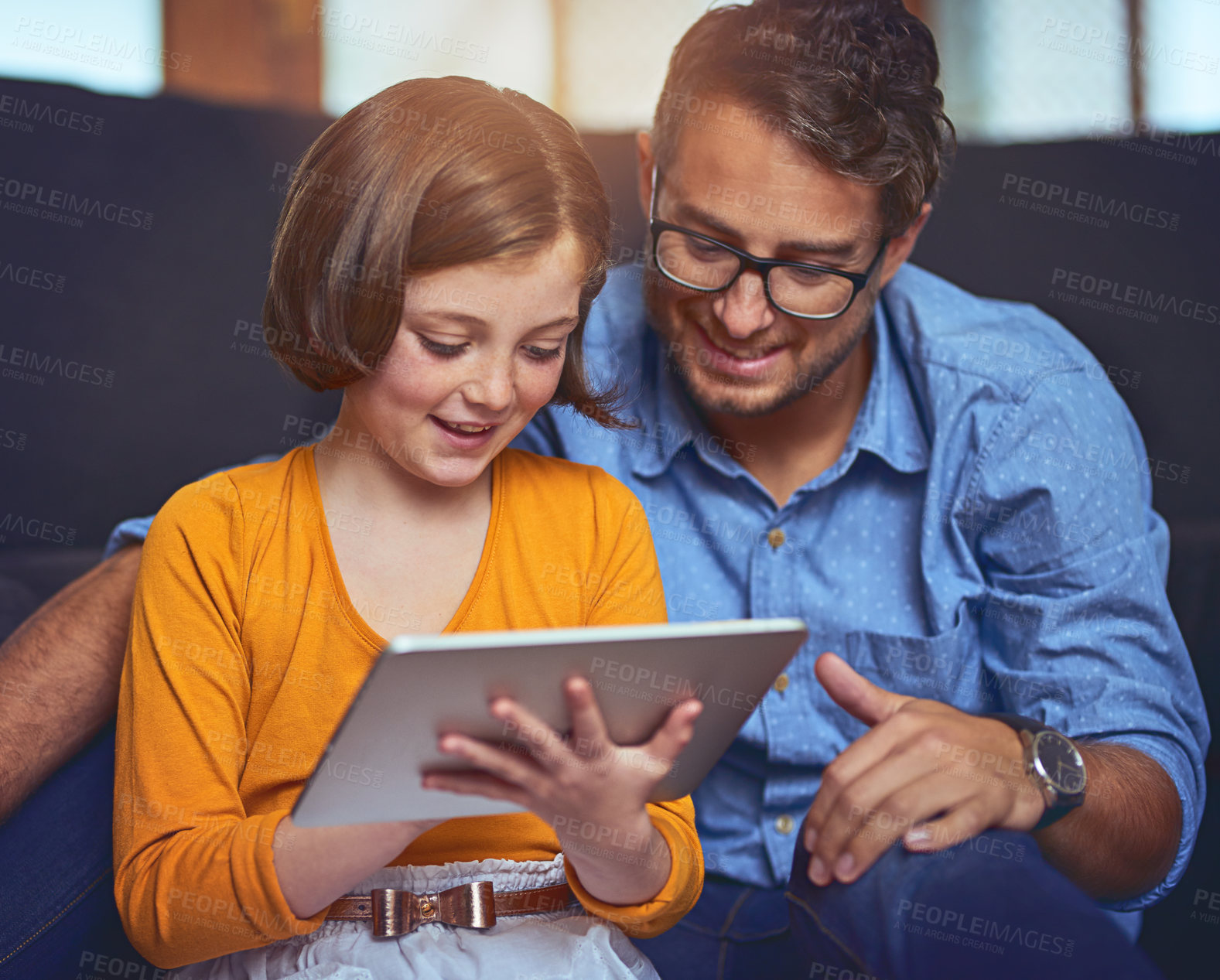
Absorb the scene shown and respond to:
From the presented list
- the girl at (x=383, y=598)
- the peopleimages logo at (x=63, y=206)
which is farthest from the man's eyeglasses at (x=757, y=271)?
the peopleimages logo at (x=63, y=206)

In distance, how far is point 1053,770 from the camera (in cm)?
110

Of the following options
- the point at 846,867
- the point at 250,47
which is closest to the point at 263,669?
the point at 846,867

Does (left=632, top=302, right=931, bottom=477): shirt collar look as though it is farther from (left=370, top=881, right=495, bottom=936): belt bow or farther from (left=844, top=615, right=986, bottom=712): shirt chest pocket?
(left=370, top=881, right=495, bottom=936): belt bow

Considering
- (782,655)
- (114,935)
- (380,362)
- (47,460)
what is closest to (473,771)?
(782,655)

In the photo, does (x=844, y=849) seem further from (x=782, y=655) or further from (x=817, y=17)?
(x=817, y=17)

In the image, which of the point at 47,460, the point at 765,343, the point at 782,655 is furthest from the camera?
the point at 47,460

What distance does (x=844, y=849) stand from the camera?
1.02 metres

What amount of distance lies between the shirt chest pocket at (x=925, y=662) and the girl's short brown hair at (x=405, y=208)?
0.74 meters

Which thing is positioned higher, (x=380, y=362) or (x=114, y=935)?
(x=380, y=362)

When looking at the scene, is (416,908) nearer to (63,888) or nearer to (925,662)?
(63,888)

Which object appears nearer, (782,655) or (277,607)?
(782,655)

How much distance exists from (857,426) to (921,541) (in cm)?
19

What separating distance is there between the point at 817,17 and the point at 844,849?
3.64 feet

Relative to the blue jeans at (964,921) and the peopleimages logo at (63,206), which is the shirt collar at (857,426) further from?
the peopleimages logo at (63,206)
